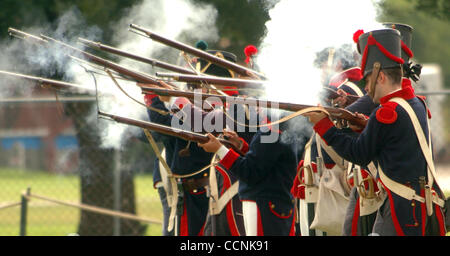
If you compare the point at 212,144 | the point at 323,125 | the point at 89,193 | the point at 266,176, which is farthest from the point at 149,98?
the point at 89,193

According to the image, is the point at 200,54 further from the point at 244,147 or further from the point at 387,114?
the point at 387,114

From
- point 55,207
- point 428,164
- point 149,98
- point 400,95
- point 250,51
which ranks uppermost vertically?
point 250,51

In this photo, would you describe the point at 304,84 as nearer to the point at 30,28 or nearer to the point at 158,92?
the point at 158,92

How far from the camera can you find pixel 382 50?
3.68 meters

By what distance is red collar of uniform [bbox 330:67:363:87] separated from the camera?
4.84 metres

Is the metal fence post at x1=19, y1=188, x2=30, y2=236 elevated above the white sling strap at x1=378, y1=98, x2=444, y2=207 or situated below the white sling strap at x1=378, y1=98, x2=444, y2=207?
above

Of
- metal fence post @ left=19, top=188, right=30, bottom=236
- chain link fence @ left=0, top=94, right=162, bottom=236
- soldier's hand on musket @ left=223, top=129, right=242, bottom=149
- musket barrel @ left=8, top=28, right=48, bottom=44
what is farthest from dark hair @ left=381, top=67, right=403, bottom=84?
metal fence post @ left=19, top=188, right=30, bottom=236

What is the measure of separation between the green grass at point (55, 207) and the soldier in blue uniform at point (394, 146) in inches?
195

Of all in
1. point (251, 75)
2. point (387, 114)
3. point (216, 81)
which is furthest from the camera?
point (251, 75)

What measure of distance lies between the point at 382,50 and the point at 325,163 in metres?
1.25

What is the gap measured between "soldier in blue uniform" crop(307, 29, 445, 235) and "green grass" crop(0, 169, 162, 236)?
16.2 ft

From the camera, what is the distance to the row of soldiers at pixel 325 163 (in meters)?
3.63

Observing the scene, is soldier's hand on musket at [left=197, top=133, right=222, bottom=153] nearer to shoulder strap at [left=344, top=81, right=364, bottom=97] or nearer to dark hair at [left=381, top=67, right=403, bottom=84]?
shoulder strap at [left=344, top=81, right=364, bottom=97]

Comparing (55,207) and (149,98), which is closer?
(149,98)
